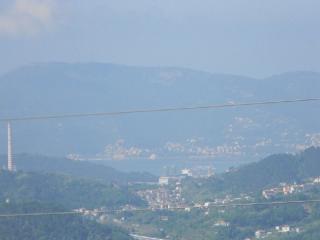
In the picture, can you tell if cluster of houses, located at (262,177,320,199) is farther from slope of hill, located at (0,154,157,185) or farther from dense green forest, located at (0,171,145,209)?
slope of hill, located at (0,154,157,185)

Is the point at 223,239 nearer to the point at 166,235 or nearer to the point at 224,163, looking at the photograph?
the point at 166,235

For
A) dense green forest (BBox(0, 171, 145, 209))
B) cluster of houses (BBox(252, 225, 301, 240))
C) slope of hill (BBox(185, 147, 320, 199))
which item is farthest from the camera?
slope of hill (BBox(185, 147, 320, 199))

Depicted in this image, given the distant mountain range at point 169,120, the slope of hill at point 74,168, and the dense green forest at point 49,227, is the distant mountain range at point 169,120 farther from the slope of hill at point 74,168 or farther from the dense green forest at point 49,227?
the dense green forest at point 49,227

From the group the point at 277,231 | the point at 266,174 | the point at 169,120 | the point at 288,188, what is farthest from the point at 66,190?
the point at 169,120

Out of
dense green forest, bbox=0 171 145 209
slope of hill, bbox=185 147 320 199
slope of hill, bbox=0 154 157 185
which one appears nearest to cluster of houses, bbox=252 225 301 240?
slope of hill, bbox=185 147 320 199

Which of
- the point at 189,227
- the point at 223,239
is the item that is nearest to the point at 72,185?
→ the point at 189,227
